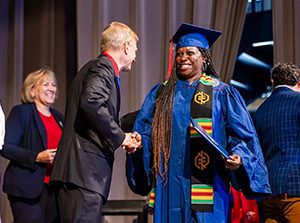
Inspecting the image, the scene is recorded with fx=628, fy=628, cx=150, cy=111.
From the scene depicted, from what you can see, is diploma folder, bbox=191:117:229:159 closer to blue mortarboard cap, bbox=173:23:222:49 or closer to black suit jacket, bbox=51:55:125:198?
black suit jacket, bbox=51:55:125:198

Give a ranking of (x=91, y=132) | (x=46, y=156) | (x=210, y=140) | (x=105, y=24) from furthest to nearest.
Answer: (x=105, y=24) < (x=46, y=156) < (x=91, y=132) < (x=210, y=140)

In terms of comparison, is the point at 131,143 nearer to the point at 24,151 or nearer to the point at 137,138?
the point at 137,138

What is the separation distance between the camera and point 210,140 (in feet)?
9.78

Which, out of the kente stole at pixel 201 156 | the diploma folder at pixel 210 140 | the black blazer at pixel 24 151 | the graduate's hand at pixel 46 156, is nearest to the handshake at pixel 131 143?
the kente stole at pixel 201 156

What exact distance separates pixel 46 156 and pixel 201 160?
1506mm

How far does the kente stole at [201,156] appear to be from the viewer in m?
3.10

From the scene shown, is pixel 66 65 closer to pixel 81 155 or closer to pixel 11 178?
pixel 11 178

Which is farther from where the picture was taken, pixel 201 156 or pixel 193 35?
pixel 193 35

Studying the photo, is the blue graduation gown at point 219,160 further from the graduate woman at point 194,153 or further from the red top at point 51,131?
the red top at point 51,131

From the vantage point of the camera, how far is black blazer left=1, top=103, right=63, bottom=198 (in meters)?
4.39

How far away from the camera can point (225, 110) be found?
10.6 feet

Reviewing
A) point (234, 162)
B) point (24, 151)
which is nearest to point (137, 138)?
point (234, 162)

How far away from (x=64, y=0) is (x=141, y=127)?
3.40 m

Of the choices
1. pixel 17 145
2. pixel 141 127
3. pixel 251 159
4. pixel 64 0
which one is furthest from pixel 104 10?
pixel 251 159
